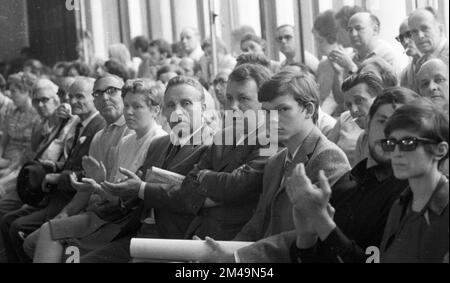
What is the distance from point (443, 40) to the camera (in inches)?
167

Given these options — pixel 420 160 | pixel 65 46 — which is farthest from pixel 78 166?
pixel 420 160

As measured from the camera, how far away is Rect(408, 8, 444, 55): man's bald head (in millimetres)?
4305

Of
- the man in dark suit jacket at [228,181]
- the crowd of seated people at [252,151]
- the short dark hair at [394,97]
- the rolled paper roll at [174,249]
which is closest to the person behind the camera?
the crowd of seated people at [252,151]

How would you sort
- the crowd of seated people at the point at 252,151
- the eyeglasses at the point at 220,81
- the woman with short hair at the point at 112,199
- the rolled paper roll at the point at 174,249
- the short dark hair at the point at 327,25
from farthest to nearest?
the eyeglasses at the point at 220,81, the woman with short hair at the point at 112,199, the short dark hair at the point at 327,25, the rolled paper roll at the point at 174,249, the crowd of seated people at the point at 252,151

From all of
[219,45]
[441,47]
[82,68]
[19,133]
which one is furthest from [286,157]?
[19,133]

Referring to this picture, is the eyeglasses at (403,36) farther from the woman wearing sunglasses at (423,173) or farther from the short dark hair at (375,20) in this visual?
the woman wearing sunglasses at (423,173)

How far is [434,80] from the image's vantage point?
4.18 meters

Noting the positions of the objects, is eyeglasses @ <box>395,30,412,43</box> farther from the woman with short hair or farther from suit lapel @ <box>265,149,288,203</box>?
the woman with short hair

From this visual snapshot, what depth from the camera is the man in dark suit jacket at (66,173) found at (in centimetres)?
642

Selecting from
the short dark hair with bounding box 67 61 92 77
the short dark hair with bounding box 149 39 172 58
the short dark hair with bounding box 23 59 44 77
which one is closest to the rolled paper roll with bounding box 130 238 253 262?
the short dark hair with bounding box 149 39 172 58

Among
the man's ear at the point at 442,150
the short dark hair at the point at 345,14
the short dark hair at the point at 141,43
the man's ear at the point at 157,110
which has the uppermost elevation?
the short dark hair at the point at 345,14

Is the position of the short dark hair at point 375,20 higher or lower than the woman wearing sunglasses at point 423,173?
higher

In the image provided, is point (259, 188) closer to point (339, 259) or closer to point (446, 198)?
point (339, 259)

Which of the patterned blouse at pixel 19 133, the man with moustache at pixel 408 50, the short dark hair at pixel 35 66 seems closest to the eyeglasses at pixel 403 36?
the man with moustache at pixel 408 50
